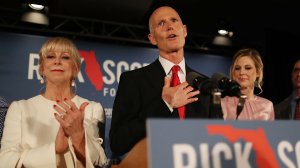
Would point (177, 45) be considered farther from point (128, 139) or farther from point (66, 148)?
point (66, 148)

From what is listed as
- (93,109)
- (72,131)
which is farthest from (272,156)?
(93,109)

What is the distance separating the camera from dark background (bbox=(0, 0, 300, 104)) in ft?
15.6

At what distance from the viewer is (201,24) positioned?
5.71 metres

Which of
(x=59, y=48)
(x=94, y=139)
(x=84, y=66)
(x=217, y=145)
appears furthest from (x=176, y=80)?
(x=84, y=66)

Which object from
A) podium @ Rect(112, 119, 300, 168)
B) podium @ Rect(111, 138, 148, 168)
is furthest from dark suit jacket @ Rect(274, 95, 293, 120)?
podium @ Rect(111, 138, 148, 168)

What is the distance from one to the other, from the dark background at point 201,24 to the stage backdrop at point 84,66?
162 millimetres

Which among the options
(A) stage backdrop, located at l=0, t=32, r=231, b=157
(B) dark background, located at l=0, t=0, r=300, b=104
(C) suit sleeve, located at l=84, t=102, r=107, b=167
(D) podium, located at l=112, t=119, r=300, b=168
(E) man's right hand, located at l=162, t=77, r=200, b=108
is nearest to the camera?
(D) podium, located at l=112, t=119, r=300, b=168

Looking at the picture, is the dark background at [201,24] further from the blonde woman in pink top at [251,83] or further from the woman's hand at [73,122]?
the woman's hand at [73,122]

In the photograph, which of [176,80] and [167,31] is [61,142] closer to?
[176,80]

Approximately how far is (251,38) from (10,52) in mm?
3728

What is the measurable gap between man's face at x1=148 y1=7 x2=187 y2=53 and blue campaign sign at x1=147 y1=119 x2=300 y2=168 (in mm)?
793

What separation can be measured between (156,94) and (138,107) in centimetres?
10

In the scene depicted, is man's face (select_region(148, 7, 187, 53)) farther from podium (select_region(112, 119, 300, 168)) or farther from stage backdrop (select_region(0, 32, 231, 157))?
stage backdrop (select_region(0, 32, 231, 157))

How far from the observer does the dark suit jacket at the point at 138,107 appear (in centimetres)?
136
